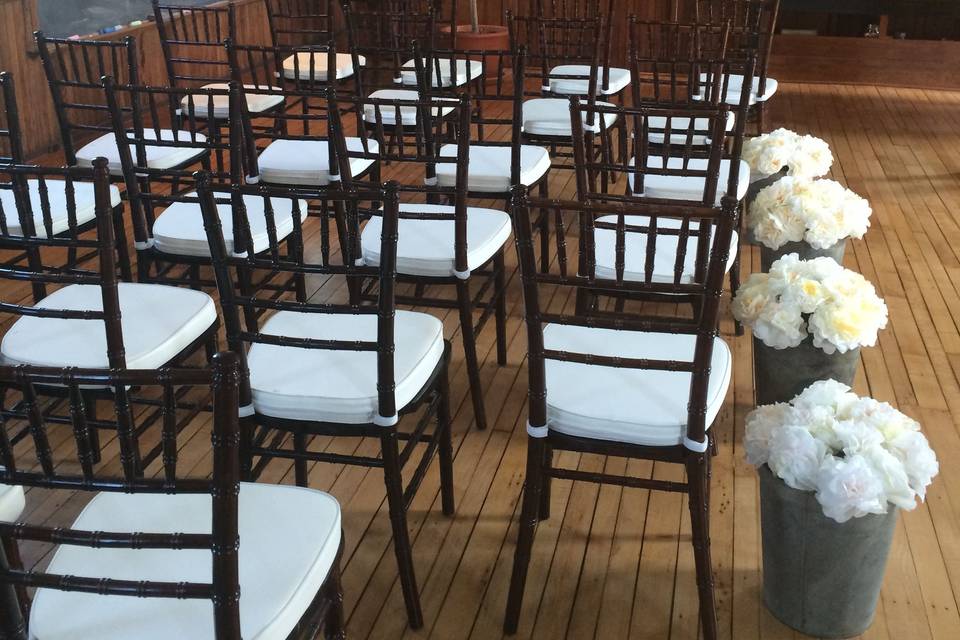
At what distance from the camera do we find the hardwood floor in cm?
222

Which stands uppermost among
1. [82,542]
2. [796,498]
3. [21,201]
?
[21,201]

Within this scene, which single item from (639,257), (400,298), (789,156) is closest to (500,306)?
(400,298)

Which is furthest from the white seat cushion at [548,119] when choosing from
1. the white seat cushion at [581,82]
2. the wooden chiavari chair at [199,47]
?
the wooden chiavari chair at [199,47]

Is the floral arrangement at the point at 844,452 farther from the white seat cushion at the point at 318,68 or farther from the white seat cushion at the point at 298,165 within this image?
the white seat cushion at the point at 318,68

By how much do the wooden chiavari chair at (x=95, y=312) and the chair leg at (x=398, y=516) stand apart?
2.10 feet

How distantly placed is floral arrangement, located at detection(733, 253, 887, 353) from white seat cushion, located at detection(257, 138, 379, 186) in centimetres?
154

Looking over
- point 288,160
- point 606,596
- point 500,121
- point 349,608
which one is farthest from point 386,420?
point 288,160

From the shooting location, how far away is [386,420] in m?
1.99

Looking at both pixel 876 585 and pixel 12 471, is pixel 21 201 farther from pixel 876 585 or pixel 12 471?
pixel 876 585

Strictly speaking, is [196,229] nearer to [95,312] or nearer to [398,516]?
[95,312]

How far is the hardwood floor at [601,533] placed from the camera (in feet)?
7.27

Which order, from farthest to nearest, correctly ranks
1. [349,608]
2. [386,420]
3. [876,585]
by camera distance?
1. [349,608]
2. [876,585]
3. [386,420]

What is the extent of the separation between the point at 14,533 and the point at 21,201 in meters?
1.17

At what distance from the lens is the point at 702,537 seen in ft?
6.61
